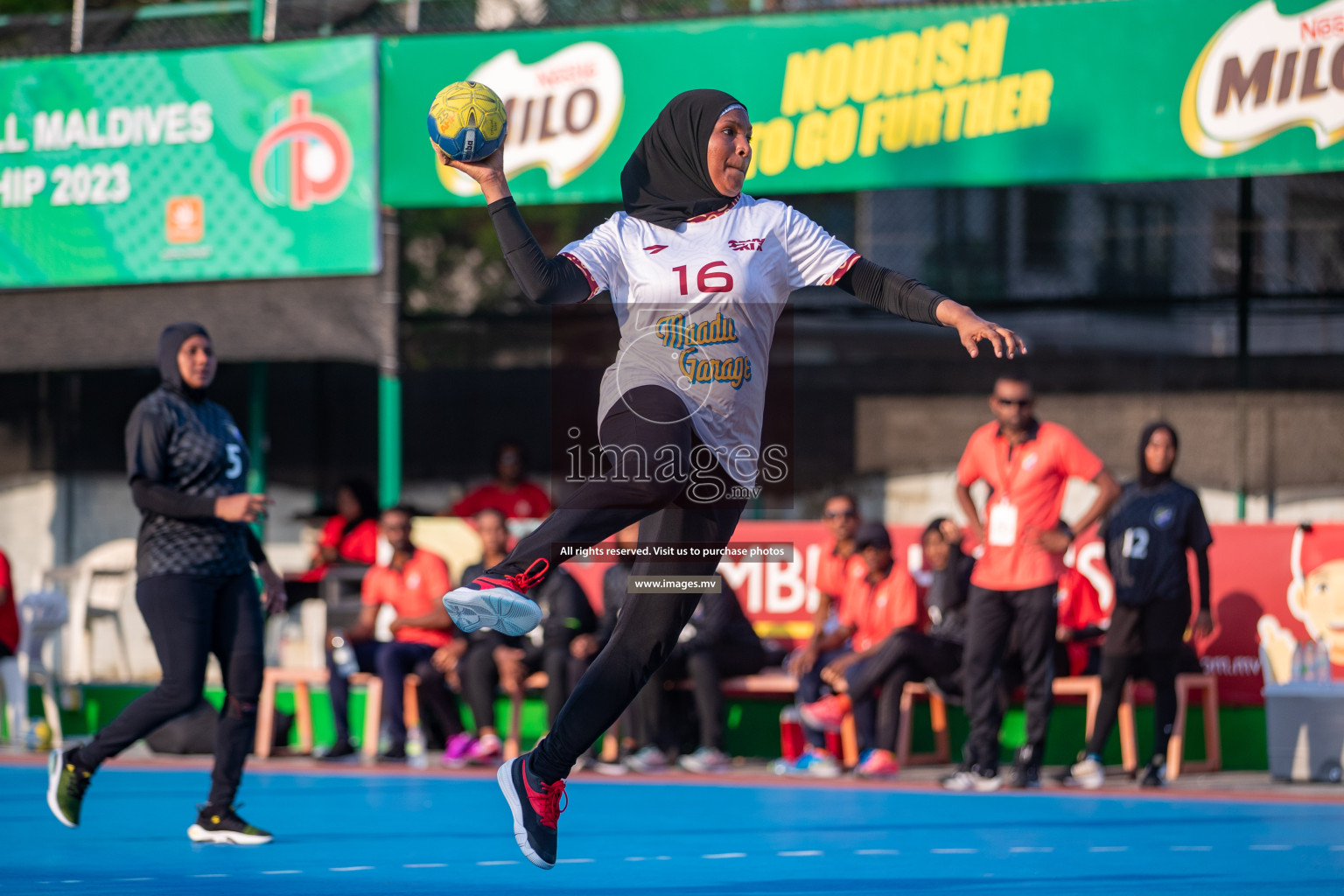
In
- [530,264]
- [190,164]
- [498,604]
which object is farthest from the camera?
[190,164]

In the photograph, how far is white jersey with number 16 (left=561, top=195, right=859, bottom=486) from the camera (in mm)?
4734

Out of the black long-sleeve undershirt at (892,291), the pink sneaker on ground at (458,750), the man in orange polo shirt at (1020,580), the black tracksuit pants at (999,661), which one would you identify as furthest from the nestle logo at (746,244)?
the pink sneaker on ground at (458,750)

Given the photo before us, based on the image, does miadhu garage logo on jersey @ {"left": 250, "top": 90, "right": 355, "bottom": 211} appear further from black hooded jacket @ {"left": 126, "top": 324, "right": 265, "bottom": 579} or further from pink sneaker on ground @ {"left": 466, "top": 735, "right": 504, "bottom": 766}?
black hooded jacket @ {"left": 126, "top": 324, "right": 265, "bottom": 579}

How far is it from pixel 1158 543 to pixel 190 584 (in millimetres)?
5435

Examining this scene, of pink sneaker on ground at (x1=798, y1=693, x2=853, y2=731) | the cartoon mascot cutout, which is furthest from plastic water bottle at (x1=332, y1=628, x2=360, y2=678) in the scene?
the cartoon mascot cutout

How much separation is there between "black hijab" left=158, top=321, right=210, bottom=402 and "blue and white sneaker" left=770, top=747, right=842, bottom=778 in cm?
456

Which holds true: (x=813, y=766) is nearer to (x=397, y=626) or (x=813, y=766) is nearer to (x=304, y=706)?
(x=397, y=626)

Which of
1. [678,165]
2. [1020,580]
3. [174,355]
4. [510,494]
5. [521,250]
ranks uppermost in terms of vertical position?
[678,165]

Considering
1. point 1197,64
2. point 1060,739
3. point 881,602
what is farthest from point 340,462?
point 1197,64

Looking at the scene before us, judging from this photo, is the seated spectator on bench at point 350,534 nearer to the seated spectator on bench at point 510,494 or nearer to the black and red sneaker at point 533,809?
the seated spectator on bench at point 510,494

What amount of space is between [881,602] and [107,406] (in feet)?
23.9

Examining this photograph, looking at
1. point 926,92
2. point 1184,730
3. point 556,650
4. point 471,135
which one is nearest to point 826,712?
point 556,650

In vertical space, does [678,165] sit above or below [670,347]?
above

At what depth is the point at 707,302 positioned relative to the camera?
4.74 m
